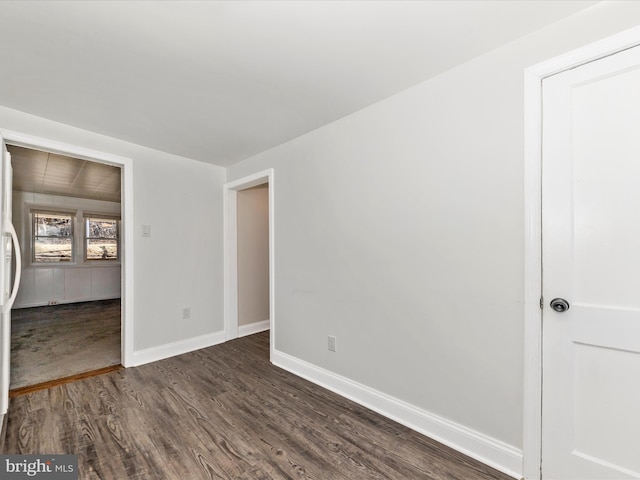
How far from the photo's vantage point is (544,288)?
148 centimetres

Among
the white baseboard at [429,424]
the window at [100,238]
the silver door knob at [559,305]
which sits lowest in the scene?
the white baseboard at [429,424]

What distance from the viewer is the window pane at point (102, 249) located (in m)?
7.01

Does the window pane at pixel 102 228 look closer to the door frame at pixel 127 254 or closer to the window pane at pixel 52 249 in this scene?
the window pane at pixel 52 249

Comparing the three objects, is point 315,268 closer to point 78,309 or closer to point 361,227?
point 361,227

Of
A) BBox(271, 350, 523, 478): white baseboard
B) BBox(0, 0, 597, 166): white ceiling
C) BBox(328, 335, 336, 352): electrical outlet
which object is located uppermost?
BBox(0, 0, 597, 166): white ceiling

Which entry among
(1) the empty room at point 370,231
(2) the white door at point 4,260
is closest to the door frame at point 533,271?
(1) the empty room at point 370,231

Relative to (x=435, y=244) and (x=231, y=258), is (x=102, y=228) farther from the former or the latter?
(x=435, y=244)

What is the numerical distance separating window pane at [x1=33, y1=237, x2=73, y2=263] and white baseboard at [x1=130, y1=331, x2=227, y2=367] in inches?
208

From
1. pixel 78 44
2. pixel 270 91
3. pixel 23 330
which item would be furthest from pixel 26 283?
pixel 270 91

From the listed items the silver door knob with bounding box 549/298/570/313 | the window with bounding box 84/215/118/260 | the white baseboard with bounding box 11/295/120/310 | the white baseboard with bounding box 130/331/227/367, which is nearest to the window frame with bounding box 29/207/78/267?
the window with bounding box 84/215/118/260

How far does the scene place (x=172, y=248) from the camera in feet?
11.0

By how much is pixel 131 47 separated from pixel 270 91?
83 cm

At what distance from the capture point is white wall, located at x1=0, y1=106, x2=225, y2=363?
10.1 feet

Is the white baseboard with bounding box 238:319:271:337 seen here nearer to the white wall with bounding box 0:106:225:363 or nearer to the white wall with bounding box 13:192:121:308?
the white wall with bounding box 0:106:225:363
